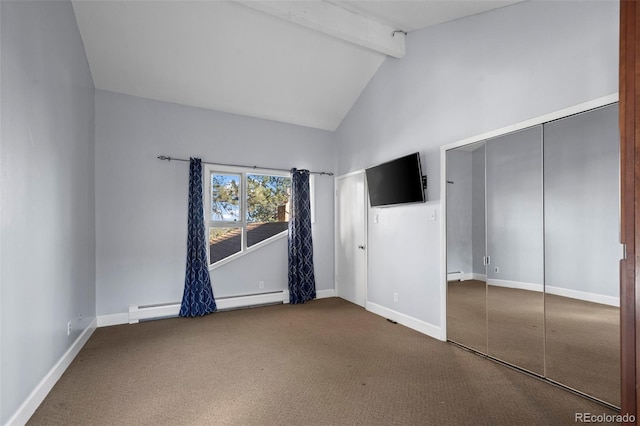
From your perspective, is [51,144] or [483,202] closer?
[51,144]

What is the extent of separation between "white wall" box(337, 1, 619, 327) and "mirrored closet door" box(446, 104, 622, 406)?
22 centimetres

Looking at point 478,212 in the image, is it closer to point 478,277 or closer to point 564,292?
point 478,277

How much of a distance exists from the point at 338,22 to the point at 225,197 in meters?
2.77

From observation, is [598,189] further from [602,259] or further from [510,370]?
[510,370]

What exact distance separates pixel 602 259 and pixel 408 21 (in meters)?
2.94

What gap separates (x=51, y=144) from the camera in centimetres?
257

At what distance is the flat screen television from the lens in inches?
142

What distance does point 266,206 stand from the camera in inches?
201

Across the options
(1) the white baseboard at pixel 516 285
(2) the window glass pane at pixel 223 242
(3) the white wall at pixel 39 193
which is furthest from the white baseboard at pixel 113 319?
(1) the white baseboard at pixel 516 285

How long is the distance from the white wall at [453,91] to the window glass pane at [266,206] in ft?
3.92

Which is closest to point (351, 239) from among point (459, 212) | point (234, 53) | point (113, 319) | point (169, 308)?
point (459, 212)

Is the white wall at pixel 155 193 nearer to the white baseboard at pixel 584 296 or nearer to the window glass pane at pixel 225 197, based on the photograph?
the window glass pane at pixel 225 197

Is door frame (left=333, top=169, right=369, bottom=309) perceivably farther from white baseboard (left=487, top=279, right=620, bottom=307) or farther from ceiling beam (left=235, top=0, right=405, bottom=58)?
white baseboard (left=487, top=279, right=620, bottom=307)

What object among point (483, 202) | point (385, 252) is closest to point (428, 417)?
point (483, 202)
